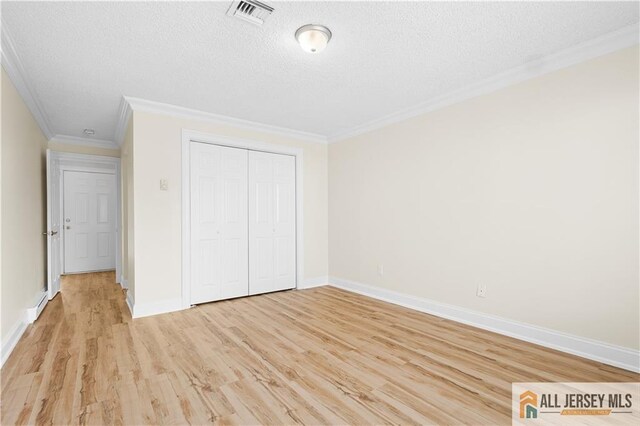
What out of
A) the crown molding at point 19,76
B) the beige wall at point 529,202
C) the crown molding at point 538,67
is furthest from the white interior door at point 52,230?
the crown molding at point 538,67

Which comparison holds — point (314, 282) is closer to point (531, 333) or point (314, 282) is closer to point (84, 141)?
point (531, 333)

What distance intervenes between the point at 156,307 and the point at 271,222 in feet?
6.05

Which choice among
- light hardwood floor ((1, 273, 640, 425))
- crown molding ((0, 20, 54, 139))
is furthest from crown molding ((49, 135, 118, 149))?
light hardwood floor ((1, 273, 640, 425))

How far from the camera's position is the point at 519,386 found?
6.80 feet

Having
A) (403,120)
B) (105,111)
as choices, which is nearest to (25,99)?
(105,111)

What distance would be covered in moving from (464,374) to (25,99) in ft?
15.7

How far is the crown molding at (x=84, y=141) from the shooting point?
198 inches

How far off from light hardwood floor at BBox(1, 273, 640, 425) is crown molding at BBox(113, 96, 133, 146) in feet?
7.75

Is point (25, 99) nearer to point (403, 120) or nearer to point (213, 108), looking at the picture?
point (213, 108)

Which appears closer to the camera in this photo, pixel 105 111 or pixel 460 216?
pixel 460 216

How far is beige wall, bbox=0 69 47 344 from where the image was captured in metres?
2.63

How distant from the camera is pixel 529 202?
2838 millimetres

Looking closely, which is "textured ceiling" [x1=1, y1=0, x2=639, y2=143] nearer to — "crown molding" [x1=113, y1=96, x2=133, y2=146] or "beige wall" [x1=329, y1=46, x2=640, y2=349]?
"crown molding" [x1=113, y1=96, x2=133, y2=146]

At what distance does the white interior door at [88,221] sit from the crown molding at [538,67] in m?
6.07
